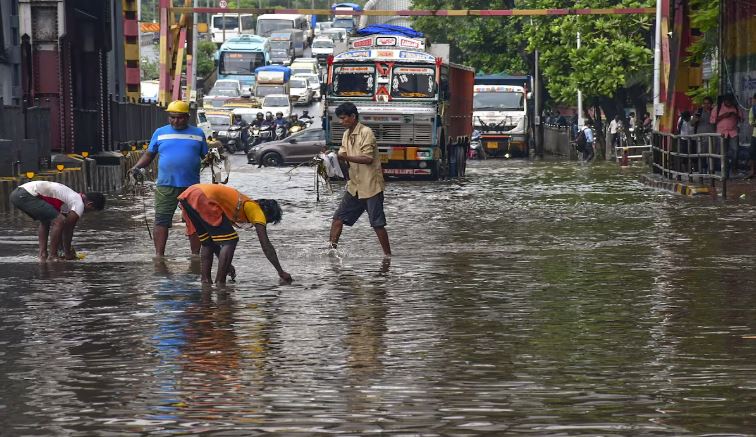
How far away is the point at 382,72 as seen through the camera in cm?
3747

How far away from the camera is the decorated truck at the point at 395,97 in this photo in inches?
1468

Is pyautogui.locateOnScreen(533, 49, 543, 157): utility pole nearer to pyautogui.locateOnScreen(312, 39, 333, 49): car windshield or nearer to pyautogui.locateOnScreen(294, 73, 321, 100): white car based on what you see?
pyautogui.locateOnScreen(294, 73, 321, 100): white car

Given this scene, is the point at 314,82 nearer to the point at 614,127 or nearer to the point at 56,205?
the point at 614,127

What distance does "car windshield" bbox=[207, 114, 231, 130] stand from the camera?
68.9m

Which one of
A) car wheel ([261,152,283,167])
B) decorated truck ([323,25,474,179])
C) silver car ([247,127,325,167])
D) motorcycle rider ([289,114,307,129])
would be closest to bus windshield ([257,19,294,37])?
motorcycle rider ([289,114,307,129])

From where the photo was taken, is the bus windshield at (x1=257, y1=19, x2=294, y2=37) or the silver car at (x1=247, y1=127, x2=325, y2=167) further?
the bus windshield at (x1=257, y1=19, x2=294, y2=37)

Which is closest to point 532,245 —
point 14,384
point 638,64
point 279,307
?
point 279,307

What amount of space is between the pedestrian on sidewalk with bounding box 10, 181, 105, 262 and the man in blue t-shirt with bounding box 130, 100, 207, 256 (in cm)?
87

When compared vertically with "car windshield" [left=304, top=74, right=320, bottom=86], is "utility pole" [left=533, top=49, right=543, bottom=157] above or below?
below

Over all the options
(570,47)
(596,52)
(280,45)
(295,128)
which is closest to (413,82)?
(596,52)

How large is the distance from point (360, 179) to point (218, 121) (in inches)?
2060

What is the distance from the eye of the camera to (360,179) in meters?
17.6

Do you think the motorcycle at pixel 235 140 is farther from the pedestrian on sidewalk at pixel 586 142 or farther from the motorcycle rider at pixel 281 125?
the pedestrian on sidewalk at pixel 586 142

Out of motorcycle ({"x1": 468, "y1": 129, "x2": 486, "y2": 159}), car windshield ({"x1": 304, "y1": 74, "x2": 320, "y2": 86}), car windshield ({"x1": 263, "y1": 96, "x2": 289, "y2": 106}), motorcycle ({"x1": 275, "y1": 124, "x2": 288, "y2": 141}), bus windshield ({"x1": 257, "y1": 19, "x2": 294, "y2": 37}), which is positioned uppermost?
bus windshield ({"x1": 257, "y1": 19, "x2": 294, "y2": 37})
